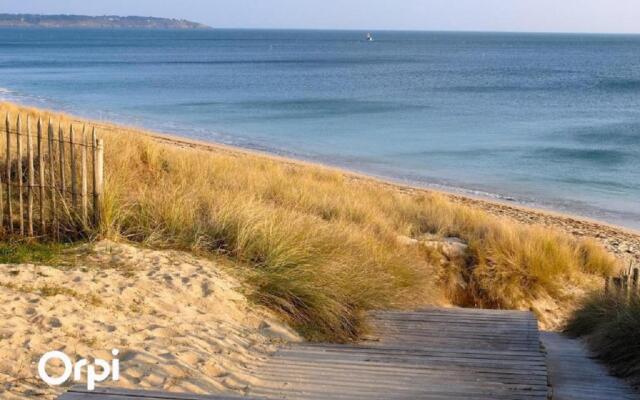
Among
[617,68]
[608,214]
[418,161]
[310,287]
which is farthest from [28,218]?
[617,68]

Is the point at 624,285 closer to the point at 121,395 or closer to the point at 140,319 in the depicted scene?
the point at 140,319

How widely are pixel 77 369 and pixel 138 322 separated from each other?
3.94ft

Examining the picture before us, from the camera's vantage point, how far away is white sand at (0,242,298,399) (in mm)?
5316

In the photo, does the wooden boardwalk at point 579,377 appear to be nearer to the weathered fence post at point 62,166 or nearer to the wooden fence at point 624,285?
the wooden fence at point 624,285

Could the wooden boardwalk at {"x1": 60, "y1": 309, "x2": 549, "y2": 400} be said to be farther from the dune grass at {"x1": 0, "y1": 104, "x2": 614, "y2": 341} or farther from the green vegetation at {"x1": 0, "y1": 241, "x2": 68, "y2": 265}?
the green vegetation at {"x1": 0, "y1": 241, "x2": 68, "y2": 265}

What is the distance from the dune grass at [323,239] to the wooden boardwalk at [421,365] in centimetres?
60

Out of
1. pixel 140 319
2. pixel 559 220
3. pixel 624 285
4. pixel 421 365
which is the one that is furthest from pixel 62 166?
pixel 559 220

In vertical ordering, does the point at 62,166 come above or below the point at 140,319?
above

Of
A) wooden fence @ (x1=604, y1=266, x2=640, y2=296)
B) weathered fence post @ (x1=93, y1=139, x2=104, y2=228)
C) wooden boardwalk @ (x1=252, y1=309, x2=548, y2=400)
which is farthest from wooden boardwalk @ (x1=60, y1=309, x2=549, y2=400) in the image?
weathered fence post @ (x1=93, y1=139, x2=104, y2=228)

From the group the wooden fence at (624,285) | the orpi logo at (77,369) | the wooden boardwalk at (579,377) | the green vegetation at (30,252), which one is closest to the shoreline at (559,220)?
the wooden fence at (624,285)

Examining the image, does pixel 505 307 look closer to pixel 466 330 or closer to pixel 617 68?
pixel 466 330

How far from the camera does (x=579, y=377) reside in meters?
6.77

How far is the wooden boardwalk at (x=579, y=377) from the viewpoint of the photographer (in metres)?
6.13

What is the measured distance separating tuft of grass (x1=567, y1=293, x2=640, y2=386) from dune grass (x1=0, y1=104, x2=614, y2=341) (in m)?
2.08
